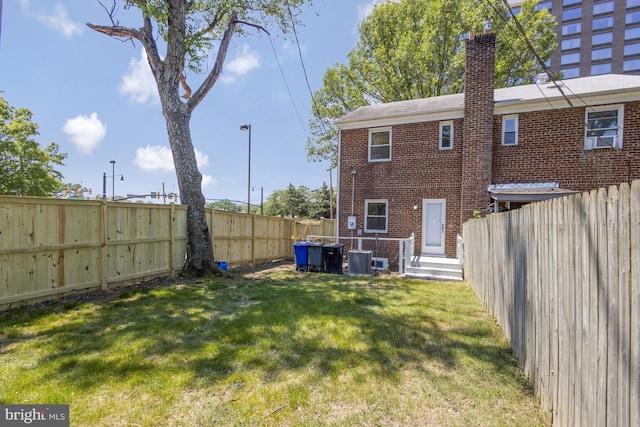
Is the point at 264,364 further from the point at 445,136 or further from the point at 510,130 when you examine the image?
the point at 510,130

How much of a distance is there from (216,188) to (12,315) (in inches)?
2807

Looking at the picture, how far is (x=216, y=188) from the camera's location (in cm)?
7319

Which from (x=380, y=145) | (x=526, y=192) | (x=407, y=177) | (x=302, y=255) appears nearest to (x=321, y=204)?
(x=380, y=145)

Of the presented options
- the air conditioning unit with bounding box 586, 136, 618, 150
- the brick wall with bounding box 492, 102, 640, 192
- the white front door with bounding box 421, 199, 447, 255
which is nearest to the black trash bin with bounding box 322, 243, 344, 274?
the white front door with bounding box 421, 199, 447, 255

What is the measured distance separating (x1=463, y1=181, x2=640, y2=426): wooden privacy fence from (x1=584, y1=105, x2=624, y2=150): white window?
30.1 feet

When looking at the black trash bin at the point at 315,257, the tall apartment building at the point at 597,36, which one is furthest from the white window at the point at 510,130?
the tall apartment building at the point at 597,36

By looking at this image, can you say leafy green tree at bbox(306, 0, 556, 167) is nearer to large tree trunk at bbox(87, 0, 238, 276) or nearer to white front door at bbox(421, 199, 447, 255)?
white front door at bbox(421, 199, 447, 255)

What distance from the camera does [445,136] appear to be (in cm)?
1173

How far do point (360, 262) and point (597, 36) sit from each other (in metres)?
64.5

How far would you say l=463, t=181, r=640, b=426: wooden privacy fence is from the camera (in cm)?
154

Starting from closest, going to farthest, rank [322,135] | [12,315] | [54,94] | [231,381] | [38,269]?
[231,381]
[12,315]
[38,269]
[54,94]
[322,135]

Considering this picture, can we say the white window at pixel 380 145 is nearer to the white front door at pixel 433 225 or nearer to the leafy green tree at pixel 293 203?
the white front door at pixel 433 225

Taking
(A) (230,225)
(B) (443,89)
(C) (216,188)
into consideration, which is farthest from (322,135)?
(C) (216,188)

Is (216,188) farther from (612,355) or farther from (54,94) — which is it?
(612,355)
